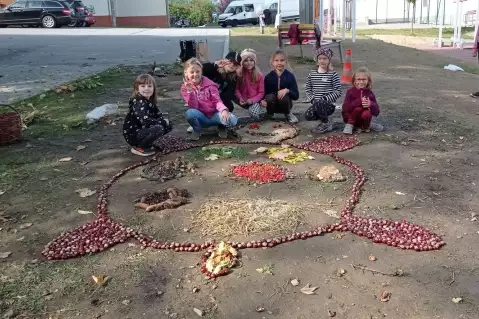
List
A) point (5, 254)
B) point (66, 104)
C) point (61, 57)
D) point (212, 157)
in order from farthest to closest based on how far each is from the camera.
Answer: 1. point (61, 57)
2. point (66, 104)
3. point (212, 157)
4. point (5, 254)

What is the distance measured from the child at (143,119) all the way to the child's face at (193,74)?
1.70 feet

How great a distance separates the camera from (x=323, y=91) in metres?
6.77

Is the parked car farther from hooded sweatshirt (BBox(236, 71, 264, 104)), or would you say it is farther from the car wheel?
hooded sweatshirt (BBox(236, 71, 264, 104))

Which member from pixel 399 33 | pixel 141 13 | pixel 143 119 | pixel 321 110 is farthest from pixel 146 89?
pixel 141 13

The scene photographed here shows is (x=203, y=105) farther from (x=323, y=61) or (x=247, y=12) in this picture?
(x=247, y=12)

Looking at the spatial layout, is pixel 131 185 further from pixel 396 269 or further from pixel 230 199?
pixel 396 269

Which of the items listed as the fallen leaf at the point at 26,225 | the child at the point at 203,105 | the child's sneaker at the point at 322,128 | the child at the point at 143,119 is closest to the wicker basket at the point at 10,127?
the child at the point at 143,119

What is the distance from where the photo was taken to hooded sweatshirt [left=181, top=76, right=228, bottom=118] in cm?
615

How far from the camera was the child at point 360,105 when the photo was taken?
6117 mm

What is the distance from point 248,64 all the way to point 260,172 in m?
2.18

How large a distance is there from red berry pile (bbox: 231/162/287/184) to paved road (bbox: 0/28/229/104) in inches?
201

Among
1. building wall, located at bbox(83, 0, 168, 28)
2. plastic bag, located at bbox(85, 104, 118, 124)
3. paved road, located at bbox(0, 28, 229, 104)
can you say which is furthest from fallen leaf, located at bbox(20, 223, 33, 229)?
building wall, located at bbox(83, 0, 168, 28)

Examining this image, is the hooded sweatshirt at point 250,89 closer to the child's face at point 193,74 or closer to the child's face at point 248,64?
the child's face at point 248,64

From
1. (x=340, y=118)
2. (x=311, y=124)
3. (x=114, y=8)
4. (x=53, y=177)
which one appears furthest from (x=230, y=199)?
(x=114, y=8)
